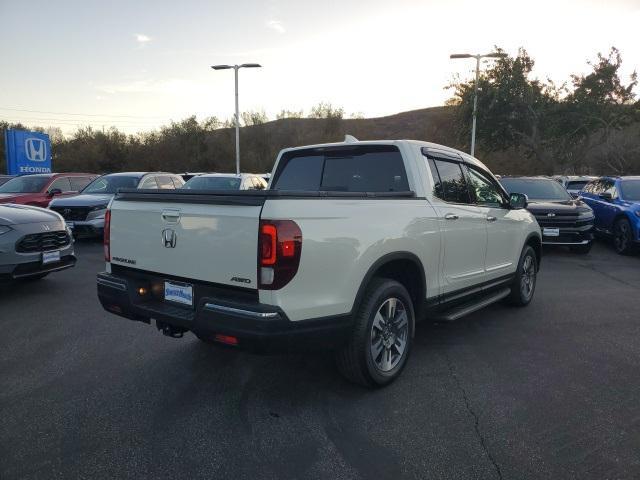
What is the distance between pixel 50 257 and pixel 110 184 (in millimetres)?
6404

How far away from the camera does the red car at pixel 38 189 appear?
37.2 ft

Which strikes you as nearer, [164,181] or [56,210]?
[56,210]

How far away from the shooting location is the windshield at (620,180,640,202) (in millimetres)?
10719

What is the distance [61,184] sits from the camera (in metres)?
12.6

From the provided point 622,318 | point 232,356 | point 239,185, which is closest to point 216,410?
point 232,356

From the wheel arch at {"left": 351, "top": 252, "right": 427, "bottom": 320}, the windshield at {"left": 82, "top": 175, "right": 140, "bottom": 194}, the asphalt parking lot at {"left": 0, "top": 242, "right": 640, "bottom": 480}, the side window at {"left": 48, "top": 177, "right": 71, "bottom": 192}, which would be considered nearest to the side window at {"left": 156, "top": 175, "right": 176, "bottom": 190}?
the windshield at {"left": 82, "top": 175, "right": 140, "bottom": 194}

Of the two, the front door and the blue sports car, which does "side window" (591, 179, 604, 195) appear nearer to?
the blue sports car

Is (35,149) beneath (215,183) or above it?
above

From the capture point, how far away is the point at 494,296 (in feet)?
17.0

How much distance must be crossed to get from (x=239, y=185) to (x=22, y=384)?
877cm

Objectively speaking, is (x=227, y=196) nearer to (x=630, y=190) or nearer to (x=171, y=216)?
(x=171, y=216)

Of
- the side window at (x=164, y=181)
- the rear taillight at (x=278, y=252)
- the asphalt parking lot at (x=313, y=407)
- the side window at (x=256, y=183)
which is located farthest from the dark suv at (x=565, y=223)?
the side window at (x=164, y=181)

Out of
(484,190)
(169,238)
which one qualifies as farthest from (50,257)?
(484,190)

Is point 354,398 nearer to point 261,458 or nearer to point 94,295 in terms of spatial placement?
point 261,458
